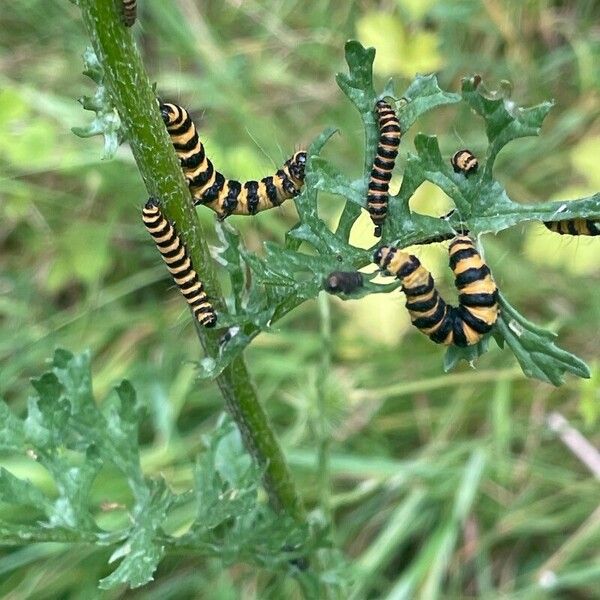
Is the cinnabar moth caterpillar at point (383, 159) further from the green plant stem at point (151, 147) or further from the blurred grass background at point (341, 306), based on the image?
the blurred grass background at point (341, 306)

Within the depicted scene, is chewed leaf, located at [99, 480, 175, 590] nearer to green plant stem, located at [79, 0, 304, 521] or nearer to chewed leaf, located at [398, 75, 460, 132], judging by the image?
green plant stem, located at [79, 0, 304, 521]

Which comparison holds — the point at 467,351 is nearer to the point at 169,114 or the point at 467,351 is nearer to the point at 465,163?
the point at 465,163

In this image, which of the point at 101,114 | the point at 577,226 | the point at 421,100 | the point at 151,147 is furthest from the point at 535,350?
the point at 101,114

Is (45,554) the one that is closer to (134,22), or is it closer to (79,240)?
(79,240)

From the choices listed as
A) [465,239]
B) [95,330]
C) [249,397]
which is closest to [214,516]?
[249,397]

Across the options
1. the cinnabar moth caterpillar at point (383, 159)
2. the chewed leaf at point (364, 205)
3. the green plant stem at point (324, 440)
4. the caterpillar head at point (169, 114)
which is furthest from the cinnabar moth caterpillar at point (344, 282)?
the green plant stem at point (324, 440)

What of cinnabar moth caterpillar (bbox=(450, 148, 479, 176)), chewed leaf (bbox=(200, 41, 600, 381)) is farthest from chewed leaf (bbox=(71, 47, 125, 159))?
cinnabar moth caterpillar (bbox=(450, 148, 479, 176))
